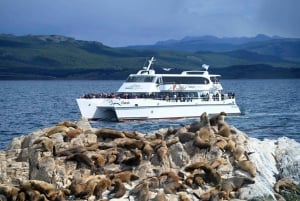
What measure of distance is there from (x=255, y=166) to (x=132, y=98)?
169 ft

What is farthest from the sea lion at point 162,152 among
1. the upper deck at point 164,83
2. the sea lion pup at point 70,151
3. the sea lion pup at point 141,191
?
the upper deck at point 164,83

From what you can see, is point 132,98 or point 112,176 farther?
point 132,98

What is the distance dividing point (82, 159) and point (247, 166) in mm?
5629

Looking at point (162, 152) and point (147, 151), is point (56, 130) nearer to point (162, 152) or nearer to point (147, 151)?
point (147, 151)

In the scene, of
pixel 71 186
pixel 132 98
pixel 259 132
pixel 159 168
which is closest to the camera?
pixel 71 186

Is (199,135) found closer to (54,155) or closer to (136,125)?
(54,155)

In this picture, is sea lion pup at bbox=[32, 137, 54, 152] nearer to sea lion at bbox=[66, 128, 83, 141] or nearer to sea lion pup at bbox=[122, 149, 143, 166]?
sea lion at bbox=[66, 128, 83, 141]

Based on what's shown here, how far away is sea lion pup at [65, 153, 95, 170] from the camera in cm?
2239

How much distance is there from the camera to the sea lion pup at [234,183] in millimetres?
21812

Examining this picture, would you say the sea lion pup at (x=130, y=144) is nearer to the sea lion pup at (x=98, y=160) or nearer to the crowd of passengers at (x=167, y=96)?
the sea lion pup at (x=98, y=160)

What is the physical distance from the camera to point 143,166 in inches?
883

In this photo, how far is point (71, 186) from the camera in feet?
69.5

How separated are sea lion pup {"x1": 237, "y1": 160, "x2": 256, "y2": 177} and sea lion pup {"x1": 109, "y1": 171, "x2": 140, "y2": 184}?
3696mm

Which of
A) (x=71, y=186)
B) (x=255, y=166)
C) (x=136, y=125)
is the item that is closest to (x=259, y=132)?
(x=136, y=125)
